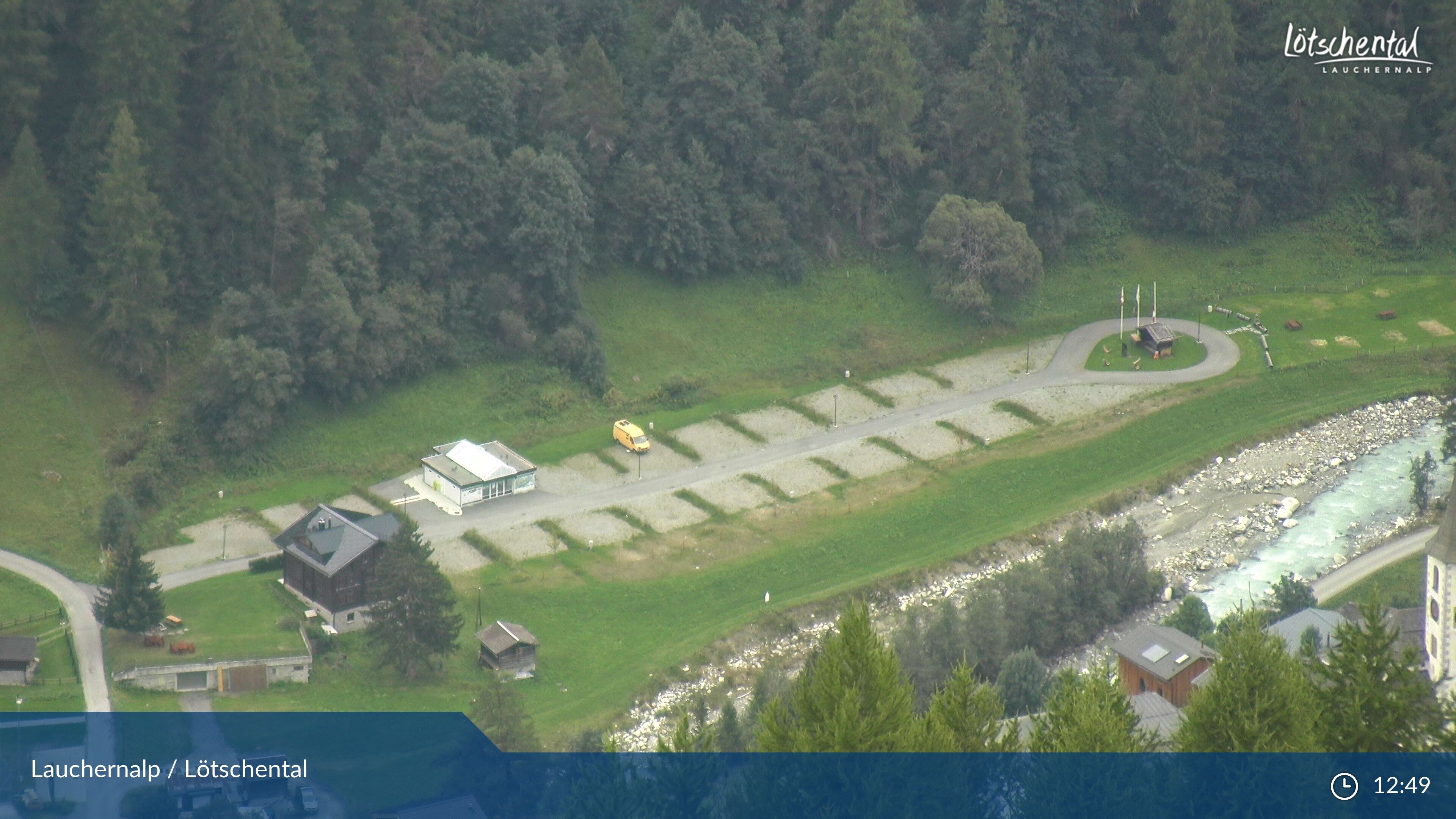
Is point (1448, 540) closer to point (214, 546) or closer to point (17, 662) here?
point (17, 662)

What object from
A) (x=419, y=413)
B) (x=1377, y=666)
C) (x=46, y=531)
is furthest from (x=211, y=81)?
(x=1377, y=666)

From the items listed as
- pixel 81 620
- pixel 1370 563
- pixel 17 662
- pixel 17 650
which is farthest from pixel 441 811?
pixel 1370 563

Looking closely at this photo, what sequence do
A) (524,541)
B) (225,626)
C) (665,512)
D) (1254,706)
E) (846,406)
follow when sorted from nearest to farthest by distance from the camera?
(1254,706)
(225,626)
(524,541)
(665,512)
(846,406)

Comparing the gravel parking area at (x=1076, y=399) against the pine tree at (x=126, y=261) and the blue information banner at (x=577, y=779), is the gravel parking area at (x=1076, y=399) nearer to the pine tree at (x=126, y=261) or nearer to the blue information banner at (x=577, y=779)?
the blue information banner at (x=577, y=779)

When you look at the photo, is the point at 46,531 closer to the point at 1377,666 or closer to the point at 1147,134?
the point at 1377,666

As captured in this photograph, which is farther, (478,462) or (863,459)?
(863,459)

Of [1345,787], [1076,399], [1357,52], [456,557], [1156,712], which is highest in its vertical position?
[1357,52]

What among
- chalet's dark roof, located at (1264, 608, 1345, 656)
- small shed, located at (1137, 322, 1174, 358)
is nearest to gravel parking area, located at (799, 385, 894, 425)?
small shed, located at (1137, 322, 1174, 358)

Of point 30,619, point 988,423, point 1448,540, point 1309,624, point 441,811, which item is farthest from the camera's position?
point 988,423
